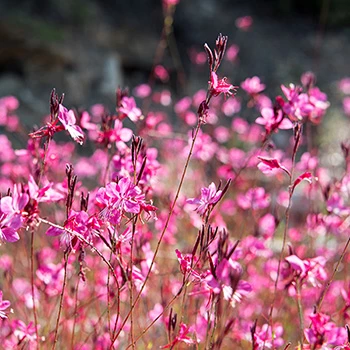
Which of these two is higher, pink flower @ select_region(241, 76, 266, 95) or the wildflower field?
pink flower @ select_region(241, 76, 266, 95)

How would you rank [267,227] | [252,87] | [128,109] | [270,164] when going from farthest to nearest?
[267,227] → [252,87] → [128,109] → [270,164]

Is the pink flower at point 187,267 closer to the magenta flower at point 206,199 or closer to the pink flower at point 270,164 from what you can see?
the magenta flower at point 206,199

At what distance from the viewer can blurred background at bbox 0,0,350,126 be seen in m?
6.72

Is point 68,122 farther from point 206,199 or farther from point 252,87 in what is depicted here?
point 252,87

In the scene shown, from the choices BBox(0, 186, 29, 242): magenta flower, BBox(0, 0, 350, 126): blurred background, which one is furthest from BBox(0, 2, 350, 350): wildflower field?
BBox(0, 0, 350, 126): blurred background

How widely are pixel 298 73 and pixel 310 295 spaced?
598 centimetres

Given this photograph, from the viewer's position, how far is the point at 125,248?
143 cm

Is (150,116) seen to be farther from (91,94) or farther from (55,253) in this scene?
(91,94)

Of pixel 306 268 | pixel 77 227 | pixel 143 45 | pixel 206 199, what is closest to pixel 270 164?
pixel 206 199

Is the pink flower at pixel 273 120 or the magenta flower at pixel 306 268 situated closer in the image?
the magenta flower at pixel 306 268

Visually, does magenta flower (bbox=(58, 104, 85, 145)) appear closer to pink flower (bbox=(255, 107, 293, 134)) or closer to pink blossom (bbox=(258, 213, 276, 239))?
pink flower (bbox=(255, 107, 293, 134))

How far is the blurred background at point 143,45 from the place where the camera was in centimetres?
672

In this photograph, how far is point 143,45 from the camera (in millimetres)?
7961

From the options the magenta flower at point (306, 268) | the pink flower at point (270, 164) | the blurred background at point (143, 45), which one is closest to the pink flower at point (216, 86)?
the pink flower at point (270, 164)
